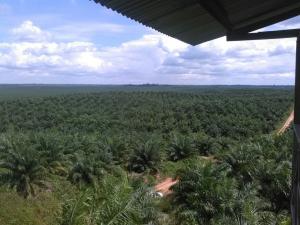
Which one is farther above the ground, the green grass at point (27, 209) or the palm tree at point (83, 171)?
the palm tree at point (83, 171)

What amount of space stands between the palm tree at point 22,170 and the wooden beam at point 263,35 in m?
21.4

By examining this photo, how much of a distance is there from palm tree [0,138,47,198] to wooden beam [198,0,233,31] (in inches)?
866

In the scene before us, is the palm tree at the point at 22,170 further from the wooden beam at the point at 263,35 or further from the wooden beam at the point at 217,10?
the wooden beam at the point at 217,10

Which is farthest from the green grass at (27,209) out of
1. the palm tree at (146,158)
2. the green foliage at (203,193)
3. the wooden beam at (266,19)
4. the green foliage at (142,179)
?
the wooden beam at (266,19)

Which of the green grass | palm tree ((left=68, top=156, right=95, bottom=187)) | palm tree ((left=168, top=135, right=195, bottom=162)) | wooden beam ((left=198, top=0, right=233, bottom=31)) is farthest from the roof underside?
palm tree ((left=168, top=135, right=195, bottom=162))

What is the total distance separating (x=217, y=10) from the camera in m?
5.65

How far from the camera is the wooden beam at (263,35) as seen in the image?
6.82 meters

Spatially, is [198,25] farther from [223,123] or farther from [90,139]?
[223,123]

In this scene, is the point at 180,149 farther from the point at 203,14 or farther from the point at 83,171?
the point at 203,14

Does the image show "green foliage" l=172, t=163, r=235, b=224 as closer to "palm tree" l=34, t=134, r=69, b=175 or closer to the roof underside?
"palm tree" l=34, t=134, r=69, b=175

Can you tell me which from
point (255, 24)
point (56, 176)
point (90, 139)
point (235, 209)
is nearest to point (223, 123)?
point (90, 139)

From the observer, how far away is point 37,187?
27641 millimetres

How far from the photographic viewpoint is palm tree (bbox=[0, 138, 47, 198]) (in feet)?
88.2

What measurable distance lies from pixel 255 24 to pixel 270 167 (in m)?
18.5
